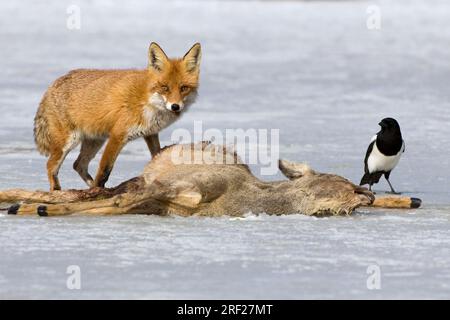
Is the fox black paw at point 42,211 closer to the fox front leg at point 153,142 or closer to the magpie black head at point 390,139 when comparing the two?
the fox front leg at point 153,142

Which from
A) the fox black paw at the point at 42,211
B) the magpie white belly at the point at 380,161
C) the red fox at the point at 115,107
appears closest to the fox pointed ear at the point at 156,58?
the red fox at the point at 115,107

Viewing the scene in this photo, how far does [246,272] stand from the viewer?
206 inches

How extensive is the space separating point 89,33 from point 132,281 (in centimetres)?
1863

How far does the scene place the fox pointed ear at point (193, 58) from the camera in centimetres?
785

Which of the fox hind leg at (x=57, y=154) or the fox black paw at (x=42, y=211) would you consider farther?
the fox hind leg at (x=57, y=154)

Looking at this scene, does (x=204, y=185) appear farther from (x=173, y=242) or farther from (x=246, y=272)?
(x=246, y=272)

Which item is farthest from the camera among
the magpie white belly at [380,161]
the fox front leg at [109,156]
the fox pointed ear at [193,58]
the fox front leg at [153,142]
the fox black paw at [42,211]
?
the magpie white belly at [380,161]

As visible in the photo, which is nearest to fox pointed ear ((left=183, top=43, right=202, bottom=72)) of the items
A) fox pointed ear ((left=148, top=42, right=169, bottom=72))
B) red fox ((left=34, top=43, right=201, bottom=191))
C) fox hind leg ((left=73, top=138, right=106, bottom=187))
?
red fox ((left=34, top=43, right=201, bottom=191))

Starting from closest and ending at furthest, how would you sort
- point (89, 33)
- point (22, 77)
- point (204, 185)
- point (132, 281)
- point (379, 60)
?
point (132, 281), point (204, 185), point (22, 77), point (379, 60), point (89, 33)

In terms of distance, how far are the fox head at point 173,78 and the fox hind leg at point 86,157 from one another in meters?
0.92

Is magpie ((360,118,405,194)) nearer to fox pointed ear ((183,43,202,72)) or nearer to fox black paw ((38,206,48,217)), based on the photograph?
fox pointed ear ((183,43,202,72))

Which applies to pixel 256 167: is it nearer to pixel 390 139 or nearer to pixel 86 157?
pixel 390 139

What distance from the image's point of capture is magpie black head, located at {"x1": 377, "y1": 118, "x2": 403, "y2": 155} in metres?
8.71

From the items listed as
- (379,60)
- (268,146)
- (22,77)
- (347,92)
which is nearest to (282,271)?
(268,146)
